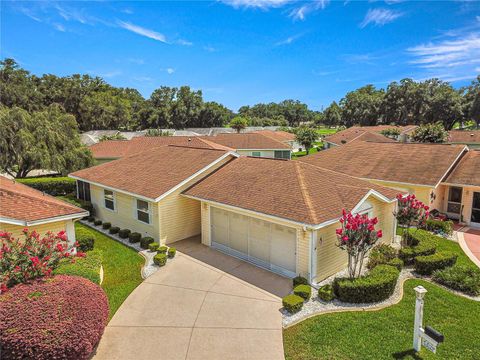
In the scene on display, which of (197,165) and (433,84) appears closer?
(197,165)

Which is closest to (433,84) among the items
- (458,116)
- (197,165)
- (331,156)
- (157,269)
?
(458,116)

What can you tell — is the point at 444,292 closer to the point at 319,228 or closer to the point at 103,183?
the point at 319,228

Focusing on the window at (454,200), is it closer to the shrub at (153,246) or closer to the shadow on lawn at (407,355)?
the shadow on lawn at (407,355)

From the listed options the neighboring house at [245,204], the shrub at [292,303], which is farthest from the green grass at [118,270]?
the shrub at [292,303]

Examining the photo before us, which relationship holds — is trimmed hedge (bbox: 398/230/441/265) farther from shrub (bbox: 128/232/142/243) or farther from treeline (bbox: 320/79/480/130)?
treeline (bbox: 320/79/480/130)

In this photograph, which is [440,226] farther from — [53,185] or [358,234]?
[53,185]

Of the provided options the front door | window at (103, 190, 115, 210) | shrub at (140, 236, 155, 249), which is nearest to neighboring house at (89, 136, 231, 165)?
window at (103, 190, 115, 210)
